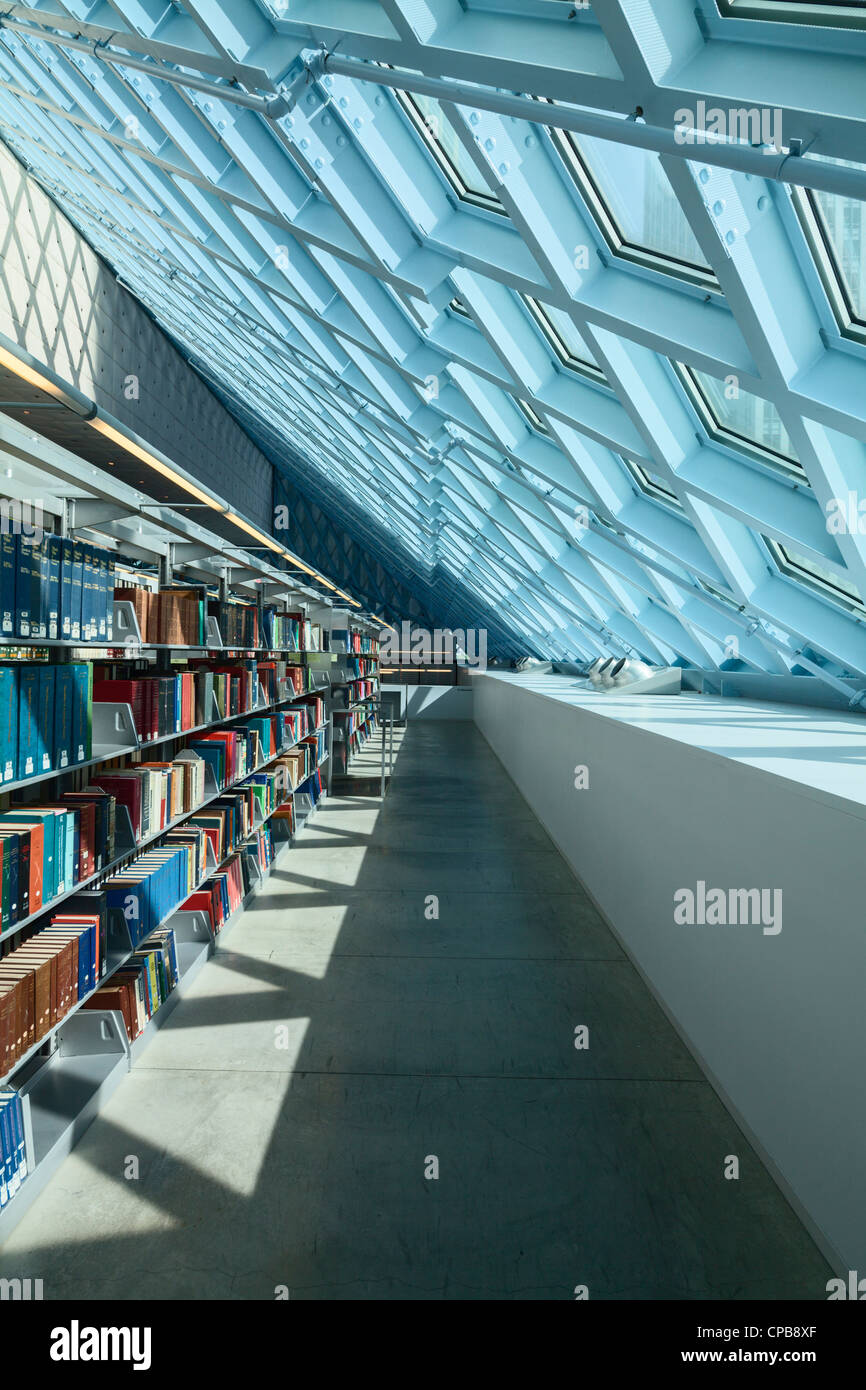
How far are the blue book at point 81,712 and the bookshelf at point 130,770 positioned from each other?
3cm

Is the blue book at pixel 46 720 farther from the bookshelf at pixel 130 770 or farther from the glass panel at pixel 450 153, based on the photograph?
the glass panel at pixel 450 153

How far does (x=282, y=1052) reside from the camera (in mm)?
3836

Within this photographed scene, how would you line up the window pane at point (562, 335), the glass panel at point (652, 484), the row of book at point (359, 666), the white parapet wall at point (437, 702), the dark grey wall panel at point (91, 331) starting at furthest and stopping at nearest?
the white parapet wall at point (437, 702) → the row of book at point (359, 666) → the dark grey wall panel at point (91, 331) → the glass panel at point (652, 484) → the window pane at point (562, 335)

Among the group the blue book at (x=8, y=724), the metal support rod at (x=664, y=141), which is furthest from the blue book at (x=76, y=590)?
the metal support rod at (x=664, y=141)

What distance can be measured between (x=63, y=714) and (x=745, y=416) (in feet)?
12.8

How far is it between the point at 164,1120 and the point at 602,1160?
167 cm

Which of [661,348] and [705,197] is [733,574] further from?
[705,197]

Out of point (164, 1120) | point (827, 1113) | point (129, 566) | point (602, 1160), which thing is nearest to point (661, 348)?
point (827, 1113)

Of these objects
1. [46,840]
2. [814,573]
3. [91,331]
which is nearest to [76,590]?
[46,840]

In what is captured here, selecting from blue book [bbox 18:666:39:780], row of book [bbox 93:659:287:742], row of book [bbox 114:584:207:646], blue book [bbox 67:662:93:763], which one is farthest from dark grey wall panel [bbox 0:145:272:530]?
blue book [bbox 18:666:39:780]

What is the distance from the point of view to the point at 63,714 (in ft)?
10.1

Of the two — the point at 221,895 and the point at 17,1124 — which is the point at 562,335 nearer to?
the point at 221,895

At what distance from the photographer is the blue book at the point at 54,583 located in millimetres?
2961

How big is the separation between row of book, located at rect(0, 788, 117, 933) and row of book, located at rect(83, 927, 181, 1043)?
59 cm
